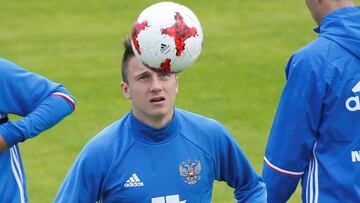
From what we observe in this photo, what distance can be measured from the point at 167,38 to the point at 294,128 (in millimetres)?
1114

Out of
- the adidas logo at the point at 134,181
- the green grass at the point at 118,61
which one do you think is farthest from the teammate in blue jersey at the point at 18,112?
the green grass at the point at 118,61

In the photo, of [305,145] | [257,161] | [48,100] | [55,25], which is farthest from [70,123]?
[305,145]

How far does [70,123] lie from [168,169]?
7644 millimetres

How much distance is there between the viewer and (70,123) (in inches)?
554

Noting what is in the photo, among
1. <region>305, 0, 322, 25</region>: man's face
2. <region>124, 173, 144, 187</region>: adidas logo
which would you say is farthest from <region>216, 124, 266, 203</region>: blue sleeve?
<region>305, 0, 322, 25</region>: man's face

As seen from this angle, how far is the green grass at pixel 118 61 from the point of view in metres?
13.2

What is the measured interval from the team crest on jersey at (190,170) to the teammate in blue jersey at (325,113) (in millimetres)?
656

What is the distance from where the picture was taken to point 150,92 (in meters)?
6.39

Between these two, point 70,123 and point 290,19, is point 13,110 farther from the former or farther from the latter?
point 290,19

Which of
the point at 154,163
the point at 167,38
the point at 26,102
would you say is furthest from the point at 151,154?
the point at 26,102

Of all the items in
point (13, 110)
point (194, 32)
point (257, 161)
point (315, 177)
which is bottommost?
point (257, 161)

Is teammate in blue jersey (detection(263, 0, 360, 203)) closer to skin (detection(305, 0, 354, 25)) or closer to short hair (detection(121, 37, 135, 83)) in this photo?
skin (detection(305, 0, 354, 25))

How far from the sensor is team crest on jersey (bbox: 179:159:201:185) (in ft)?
21.5

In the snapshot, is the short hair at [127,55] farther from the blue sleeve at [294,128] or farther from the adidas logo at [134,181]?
the blue sleeve at [294,128]
